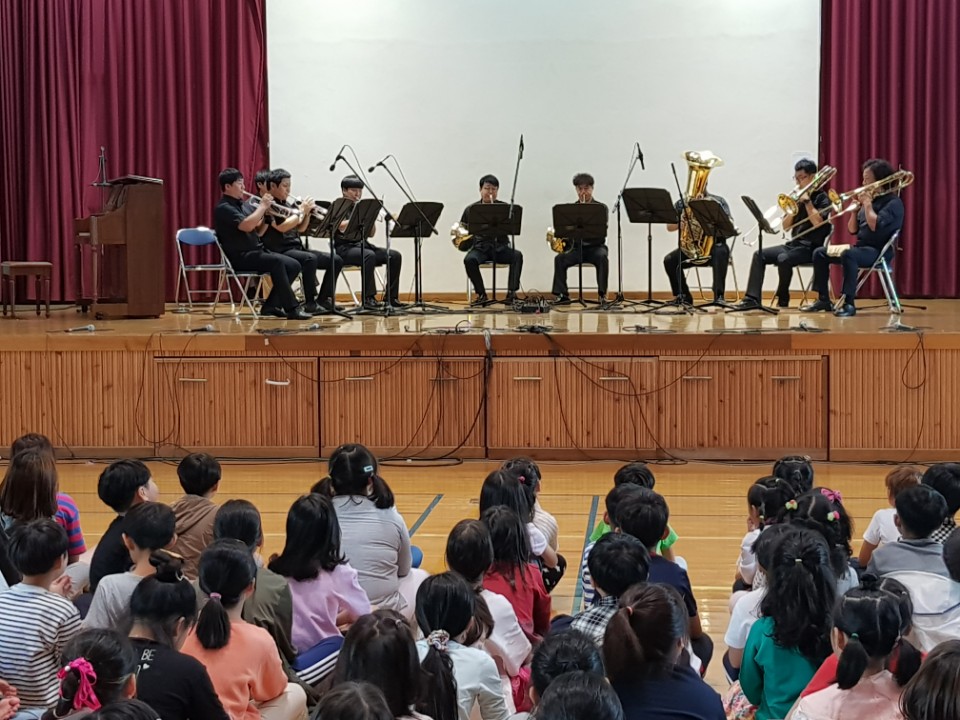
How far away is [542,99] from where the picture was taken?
1201 cm

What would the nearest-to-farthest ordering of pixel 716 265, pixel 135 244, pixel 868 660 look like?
pixel 868 660 → pixel 135 244 → pixel 716 265

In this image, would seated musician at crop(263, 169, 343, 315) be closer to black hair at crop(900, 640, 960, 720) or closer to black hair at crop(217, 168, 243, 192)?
black hair at crop(217, 168, 243, 192)

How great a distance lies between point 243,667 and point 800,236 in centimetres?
765

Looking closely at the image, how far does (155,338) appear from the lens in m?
7.47

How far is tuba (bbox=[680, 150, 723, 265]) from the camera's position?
1004cm

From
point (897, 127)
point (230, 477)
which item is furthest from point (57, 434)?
point (897, 127)

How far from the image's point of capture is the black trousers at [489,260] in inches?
415

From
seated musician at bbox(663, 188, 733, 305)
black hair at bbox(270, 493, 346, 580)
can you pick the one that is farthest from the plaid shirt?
seated musician at bbox(663, 188, 733, 305)

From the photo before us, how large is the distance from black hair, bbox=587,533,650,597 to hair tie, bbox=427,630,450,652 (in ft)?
1.69

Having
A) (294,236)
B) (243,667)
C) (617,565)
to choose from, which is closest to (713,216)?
(294,236)

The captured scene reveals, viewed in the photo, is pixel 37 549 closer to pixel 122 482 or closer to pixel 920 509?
pixel 122 482

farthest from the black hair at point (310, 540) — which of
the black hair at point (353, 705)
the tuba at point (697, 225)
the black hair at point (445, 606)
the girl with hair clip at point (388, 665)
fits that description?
the tuba at point (697, 225)

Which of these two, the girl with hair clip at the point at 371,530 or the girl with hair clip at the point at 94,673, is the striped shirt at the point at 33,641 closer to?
the girl with hair clip at the point at 94,673

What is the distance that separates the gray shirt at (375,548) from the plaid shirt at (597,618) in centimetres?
107
